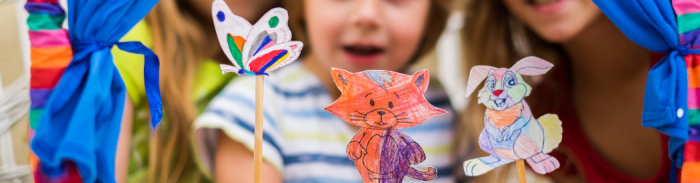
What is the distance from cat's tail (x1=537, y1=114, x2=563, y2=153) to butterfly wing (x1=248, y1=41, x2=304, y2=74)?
278 millimetres

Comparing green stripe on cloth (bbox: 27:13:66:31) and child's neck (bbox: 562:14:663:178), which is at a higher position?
green stripe on cloth (bbox: 27:13:66:31)

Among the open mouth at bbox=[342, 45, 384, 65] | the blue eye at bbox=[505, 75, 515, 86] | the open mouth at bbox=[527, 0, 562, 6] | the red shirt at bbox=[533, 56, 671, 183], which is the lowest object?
the red shirt at bbox=[533, 56, 671, 183]

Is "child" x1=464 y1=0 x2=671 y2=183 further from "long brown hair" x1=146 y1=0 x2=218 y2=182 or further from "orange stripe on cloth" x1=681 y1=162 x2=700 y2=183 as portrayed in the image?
"long brown hair" x1=146 y1=0 x2=218 y2=182

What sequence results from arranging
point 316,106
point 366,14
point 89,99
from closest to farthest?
1. point 89,99
2. point 366,14
3. point 316,106

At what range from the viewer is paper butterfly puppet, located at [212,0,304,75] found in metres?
0.46

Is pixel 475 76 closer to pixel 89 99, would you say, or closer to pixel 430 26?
pixel 430 26

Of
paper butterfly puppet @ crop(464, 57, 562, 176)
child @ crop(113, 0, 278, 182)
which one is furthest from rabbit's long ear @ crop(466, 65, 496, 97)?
child @ crop(113, 0, 278, 182)

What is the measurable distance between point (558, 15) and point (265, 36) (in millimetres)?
390

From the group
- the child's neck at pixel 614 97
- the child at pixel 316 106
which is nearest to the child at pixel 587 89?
the child's neck at pixel 614 97

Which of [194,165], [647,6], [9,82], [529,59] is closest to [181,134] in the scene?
[194,165]

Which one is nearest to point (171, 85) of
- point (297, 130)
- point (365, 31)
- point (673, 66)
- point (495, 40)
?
point (297, 130)

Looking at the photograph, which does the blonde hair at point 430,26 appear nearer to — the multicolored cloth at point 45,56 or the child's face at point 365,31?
the child's face at point 365,31

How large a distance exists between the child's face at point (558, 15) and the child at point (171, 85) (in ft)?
1.24

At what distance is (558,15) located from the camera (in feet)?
1.96
